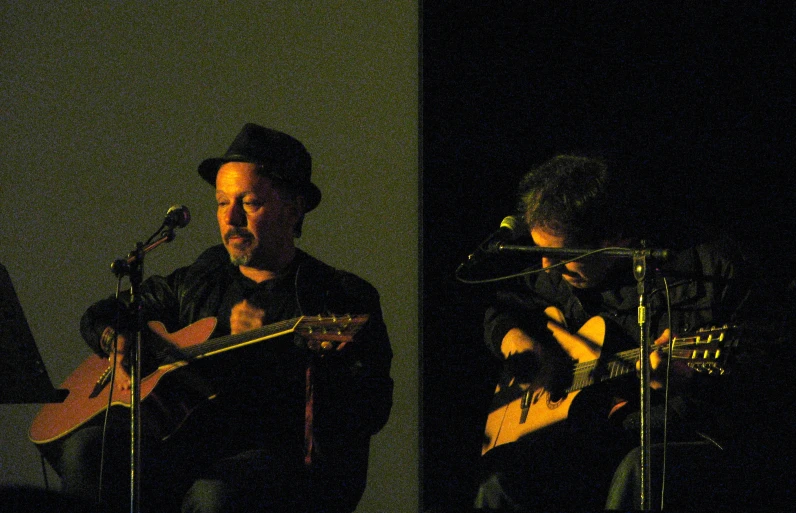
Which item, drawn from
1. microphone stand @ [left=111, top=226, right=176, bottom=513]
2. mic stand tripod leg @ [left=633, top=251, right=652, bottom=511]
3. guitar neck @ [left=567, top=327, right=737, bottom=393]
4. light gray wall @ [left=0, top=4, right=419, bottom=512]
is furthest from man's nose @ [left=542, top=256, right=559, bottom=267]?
microphone stand @ [left=111, top=226, right=176, bottom=513]

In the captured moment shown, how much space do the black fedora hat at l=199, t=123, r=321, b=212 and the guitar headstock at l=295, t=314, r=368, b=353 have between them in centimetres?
70

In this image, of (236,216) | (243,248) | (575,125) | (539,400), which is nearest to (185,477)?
(243,248)

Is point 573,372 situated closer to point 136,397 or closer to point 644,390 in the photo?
point 644,390

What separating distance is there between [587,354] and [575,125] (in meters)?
1.00

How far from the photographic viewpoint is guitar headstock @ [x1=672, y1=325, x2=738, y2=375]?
8.49 feet

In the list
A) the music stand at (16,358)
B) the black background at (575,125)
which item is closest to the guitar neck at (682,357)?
the black background at (575,125)

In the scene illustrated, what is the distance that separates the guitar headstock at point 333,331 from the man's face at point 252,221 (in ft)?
1.64

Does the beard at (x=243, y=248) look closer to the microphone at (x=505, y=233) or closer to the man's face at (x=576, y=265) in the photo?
the microphone at (x=505, y=233)

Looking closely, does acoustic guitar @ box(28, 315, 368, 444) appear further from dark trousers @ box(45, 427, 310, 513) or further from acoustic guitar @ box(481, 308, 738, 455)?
acoustic guitar @ box(481, 308, 738, 455)

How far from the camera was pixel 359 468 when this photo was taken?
119 inches

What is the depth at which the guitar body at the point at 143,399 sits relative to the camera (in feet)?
9.58

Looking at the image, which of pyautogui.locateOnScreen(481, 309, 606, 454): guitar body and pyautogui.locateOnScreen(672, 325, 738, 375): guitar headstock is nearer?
pyautogui.locateOnScreen(672, 325, 738, 375): guitar headstock

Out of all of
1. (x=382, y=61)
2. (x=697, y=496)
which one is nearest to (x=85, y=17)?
(x=382, y=61)

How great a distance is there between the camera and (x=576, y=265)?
3.11 m
